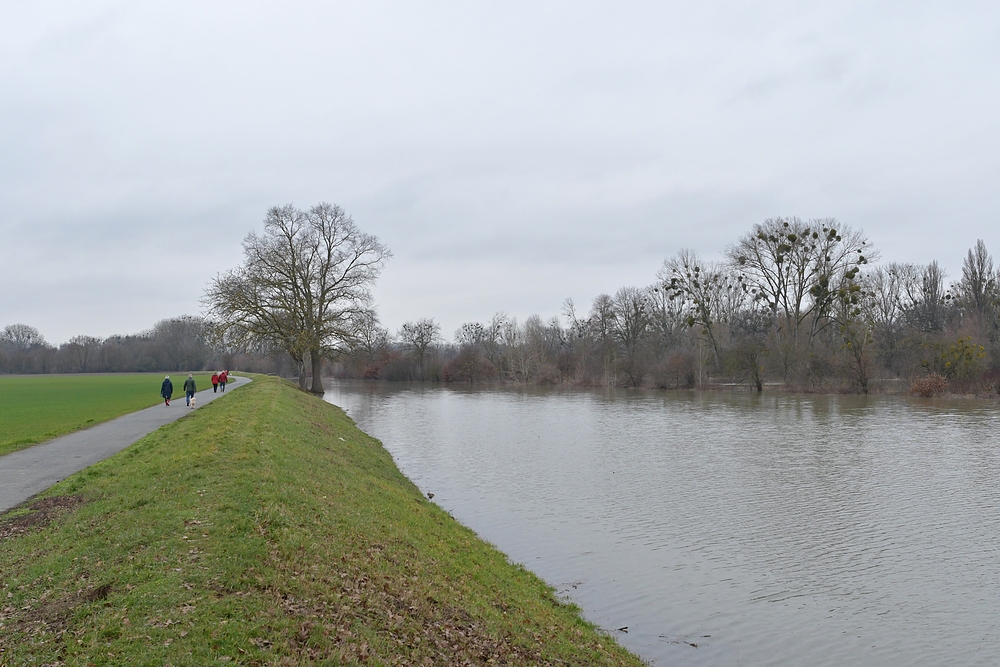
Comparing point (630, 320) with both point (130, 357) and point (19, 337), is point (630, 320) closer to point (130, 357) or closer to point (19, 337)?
point (130, 357)

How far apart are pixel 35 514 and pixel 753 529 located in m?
12.4

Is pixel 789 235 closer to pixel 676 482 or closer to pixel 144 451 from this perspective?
pixel 676 482

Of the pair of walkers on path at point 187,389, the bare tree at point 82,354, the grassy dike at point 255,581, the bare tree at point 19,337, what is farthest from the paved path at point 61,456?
the bare tree at point 19,337

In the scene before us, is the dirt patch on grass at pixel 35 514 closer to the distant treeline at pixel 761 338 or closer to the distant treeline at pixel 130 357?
the distant treeline at pixel 761 338

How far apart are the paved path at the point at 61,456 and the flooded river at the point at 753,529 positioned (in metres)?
7.76

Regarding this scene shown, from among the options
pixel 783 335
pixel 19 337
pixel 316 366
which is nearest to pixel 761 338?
pixel 783 335

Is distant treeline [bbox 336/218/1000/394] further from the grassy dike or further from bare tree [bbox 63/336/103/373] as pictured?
bare tree [bbox 63/336/103/373]

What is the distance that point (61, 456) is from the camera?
622 inches

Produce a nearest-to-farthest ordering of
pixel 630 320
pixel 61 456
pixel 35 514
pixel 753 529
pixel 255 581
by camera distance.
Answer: pixel 255 581 → pixel 35 514 → pixel 753 529 → pixel 61 456 → pixel 630 320

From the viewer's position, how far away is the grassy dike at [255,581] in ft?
18.7

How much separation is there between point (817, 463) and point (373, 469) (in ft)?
44.1

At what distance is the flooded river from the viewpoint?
887 cm

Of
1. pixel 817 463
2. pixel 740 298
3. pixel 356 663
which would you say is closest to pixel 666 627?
pixel 356 663

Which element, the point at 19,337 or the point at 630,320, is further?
the point at 19,337
